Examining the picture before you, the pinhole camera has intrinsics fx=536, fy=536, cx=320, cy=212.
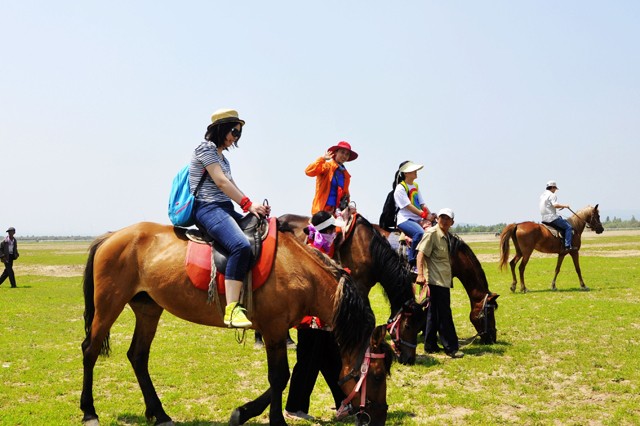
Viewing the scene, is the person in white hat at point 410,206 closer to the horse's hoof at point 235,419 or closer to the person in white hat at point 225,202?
the person in white hat at point 225,202

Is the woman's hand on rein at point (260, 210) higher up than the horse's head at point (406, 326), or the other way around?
the woman's hand on rein at point (260, 210)

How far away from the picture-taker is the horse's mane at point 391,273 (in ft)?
25.1

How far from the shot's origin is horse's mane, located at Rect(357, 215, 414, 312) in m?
7.64

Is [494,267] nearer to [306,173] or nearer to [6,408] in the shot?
[306,173]

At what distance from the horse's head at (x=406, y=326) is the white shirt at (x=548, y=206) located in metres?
11.7

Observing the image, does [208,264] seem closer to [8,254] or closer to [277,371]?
[277,371]

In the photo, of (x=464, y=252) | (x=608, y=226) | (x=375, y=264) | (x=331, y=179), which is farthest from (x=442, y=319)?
(x=608, y=226)

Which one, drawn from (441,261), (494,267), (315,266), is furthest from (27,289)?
(494,267)

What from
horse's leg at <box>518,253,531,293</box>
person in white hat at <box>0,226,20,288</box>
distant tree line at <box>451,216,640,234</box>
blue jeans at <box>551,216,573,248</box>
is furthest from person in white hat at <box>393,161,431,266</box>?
Answer: distant tree line at <box>451,216,640,234</box>

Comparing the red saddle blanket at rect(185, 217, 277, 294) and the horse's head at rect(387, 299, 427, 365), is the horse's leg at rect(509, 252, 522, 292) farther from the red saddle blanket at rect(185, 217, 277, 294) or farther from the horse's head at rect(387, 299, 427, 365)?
the red saddle blanket at rect(185, 217, 277, 294)

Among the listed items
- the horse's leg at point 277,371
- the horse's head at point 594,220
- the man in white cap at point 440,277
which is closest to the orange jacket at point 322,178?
the man in white cap at point 440,277

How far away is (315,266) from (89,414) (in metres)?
2.93

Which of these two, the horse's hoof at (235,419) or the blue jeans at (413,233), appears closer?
the horse's hoof at (235,419)

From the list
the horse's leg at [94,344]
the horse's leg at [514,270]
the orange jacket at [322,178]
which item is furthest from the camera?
the horse's leg at [514,270]
